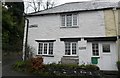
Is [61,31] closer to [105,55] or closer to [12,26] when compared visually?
[105,55]

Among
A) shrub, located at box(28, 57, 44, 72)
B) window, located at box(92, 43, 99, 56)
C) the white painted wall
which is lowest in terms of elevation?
shrub, located at box(28, 57, 44, 72)

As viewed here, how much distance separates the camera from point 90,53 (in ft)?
57.3

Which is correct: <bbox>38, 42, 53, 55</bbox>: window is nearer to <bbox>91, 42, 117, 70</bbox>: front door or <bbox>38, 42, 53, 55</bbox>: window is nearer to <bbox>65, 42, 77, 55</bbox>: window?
<bbox>65, 42, 77, 55</bbox>: window

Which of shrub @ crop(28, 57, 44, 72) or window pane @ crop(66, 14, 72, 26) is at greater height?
window pane @ crop(66, 14, 72, 26)

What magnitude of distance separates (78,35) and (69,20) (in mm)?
1959

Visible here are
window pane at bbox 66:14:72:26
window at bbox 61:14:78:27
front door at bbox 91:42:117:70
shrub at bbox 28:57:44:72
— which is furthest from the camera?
window pane at bbox 66:14:72:26

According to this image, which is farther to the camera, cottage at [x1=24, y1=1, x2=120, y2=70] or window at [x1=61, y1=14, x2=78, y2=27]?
window at [x1=61, y1=14, x2=78, y2=27]

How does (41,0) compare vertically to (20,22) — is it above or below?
above

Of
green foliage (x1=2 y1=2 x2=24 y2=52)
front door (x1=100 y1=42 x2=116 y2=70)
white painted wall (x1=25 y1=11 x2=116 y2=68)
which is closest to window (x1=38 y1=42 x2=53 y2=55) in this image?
white painted wall (x1=25 y1=11 x2=116 y2=68)

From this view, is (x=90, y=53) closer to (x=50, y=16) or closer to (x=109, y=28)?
(x=109, y=28)

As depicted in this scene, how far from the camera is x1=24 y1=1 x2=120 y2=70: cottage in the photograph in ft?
55.7

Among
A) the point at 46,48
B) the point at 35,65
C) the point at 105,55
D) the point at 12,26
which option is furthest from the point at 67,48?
the point at 12,26

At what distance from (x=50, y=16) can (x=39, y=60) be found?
646 centimetres

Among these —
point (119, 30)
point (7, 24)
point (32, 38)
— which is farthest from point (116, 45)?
point (7, 24)
